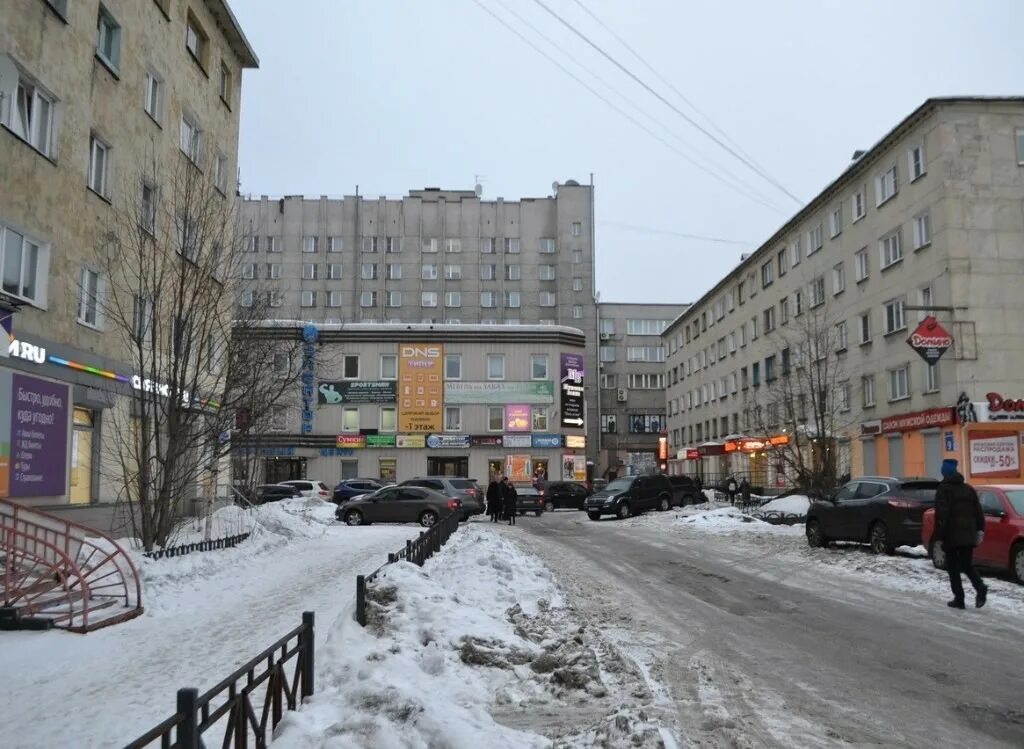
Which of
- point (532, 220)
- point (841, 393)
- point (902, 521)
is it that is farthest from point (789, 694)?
point (532, 220)

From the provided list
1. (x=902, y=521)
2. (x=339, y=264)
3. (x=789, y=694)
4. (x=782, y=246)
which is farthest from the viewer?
(x=339, y=264)

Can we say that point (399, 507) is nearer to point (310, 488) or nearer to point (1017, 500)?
point (310, 488)

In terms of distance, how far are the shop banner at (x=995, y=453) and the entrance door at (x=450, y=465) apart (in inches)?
1221

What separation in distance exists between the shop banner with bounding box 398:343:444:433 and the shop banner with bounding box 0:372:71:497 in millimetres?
37482

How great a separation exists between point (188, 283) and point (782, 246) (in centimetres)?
3943

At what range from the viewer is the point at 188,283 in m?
14.2

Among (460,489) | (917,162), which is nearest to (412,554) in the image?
(460,489)

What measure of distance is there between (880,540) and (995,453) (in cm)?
1405

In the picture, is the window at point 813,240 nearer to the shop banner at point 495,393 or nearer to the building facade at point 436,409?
the building facade at point 436,409

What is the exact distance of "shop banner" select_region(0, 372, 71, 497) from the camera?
1323 centimetres

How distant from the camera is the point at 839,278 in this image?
3903cm

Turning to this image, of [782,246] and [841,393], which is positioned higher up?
[782,246]

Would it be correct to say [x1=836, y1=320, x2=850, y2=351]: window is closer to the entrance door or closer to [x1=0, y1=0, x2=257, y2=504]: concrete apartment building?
the entrance door

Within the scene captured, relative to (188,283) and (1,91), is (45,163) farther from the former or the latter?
(188,283)
